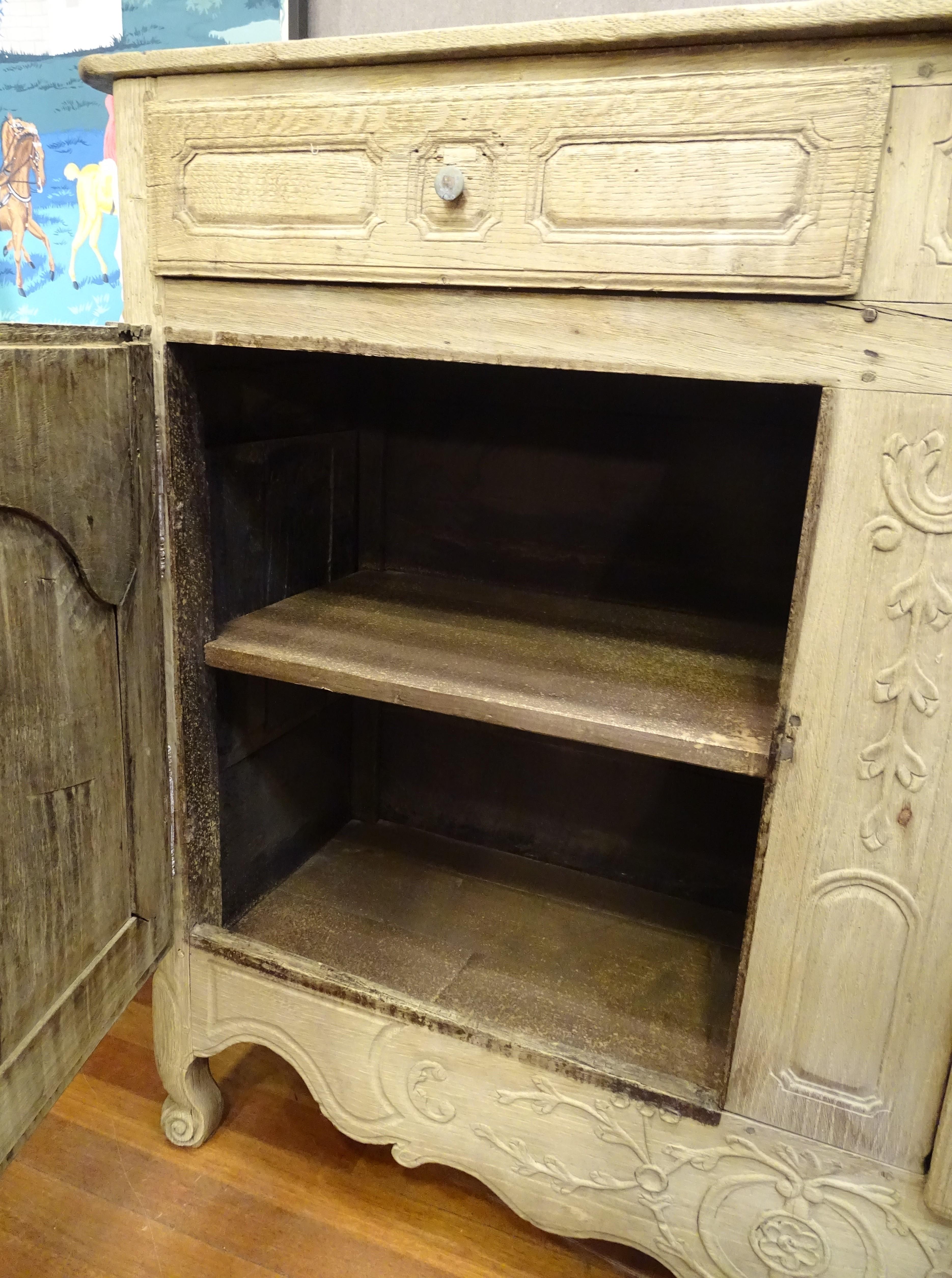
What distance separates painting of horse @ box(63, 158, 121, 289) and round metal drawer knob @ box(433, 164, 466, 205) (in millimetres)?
1021

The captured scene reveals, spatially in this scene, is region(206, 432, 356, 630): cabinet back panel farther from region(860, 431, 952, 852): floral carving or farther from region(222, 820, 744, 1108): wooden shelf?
region(860, 431, 952, 852): floral carving

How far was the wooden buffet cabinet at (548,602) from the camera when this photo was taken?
0.75 m

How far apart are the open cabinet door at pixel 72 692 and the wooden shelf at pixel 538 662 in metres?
0.17

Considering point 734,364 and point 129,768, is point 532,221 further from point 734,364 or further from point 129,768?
point 129,768

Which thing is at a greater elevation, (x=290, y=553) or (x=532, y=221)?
(x=532, y=221)

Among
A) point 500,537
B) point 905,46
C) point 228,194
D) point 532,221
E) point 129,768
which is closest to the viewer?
point 905,46

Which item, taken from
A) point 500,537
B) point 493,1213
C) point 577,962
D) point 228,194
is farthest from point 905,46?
point 493,1213

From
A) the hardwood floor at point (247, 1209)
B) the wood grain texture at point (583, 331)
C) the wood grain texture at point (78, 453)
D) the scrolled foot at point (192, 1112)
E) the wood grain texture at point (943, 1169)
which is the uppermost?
the wood grain texture at point (583, 331)

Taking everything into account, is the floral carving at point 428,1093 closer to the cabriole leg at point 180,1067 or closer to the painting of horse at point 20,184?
the cabriole leg at point 180,1067

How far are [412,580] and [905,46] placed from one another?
0.94 meters

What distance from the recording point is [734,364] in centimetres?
78

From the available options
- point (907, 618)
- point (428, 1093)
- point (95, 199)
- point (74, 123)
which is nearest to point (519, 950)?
point (428, 1093)

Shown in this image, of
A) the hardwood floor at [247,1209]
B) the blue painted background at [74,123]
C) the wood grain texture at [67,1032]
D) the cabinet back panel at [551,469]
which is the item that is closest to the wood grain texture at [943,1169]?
the hardwood floor at [247,1209]

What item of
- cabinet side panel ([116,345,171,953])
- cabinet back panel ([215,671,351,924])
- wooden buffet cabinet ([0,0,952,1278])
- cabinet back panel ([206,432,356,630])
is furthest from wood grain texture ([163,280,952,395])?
cabinet back panel ([215,671,351,924])
